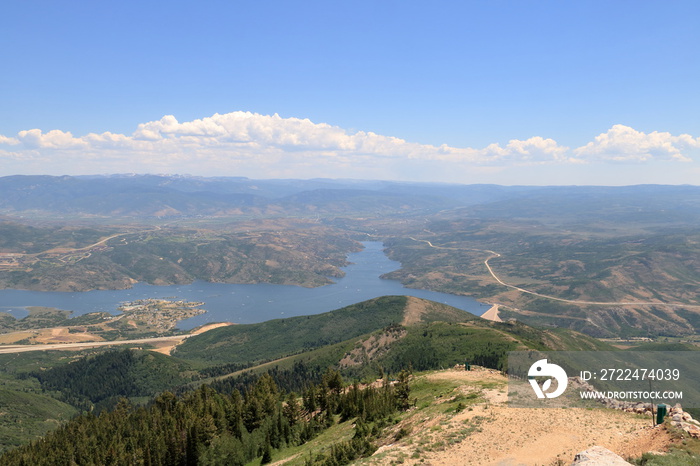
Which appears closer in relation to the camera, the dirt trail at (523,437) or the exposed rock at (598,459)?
the exposed rock at (598,459)

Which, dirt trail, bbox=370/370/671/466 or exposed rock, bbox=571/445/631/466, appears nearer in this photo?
exposed rock, bbox=571/445/631/466

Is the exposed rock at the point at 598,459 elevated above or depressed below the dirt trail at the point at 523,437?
above

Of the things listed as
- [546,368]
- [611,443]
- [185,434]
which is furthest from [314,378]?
[611,443]

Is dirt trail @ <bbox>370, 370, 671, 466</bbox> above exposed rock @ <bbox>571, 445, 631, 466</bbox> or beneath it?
beneath

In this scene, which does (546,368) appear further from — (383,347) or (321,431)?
(383,347)
